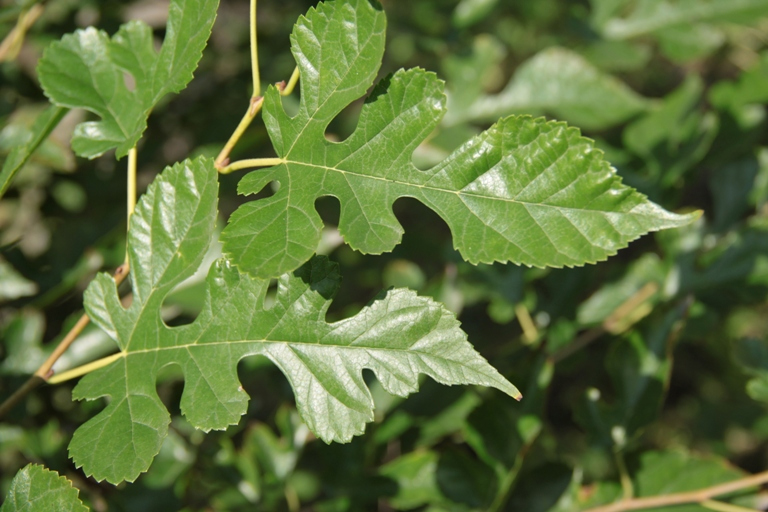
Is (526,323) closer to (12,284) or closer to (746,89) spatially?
(746,89)

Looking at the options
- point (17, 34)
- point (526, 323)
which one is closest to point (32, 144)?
point (17, 34)

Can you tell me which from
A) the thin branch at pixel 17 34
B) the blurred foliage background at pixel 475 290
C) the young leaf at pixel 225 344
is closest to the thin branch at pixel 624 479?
the blurred foliage background at pixel 475 290

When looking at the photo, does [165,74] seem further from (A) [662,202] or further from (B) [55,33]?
(A) [662,202]

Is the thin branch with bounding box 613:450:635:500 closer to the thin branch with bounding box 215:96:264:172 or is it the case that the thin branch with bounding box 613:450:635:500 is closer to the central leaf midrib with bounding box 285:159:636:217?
the central leaf midrib with bounding box 285:159:636:217

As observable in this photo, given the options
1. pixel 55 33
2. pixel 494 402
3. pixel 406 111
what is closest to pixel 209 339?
pixel 406 111

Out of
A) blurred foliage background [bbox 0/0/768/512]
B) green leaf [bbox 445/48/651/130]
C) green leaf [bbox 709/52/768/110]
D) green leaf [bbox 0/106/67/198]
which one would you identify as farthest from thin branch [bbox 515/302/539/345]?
green leaf [bbox 0/106/67/198]

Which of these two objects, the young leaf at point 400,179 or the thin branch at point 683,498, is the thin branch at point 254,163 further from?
the thin branch at point 683,498
